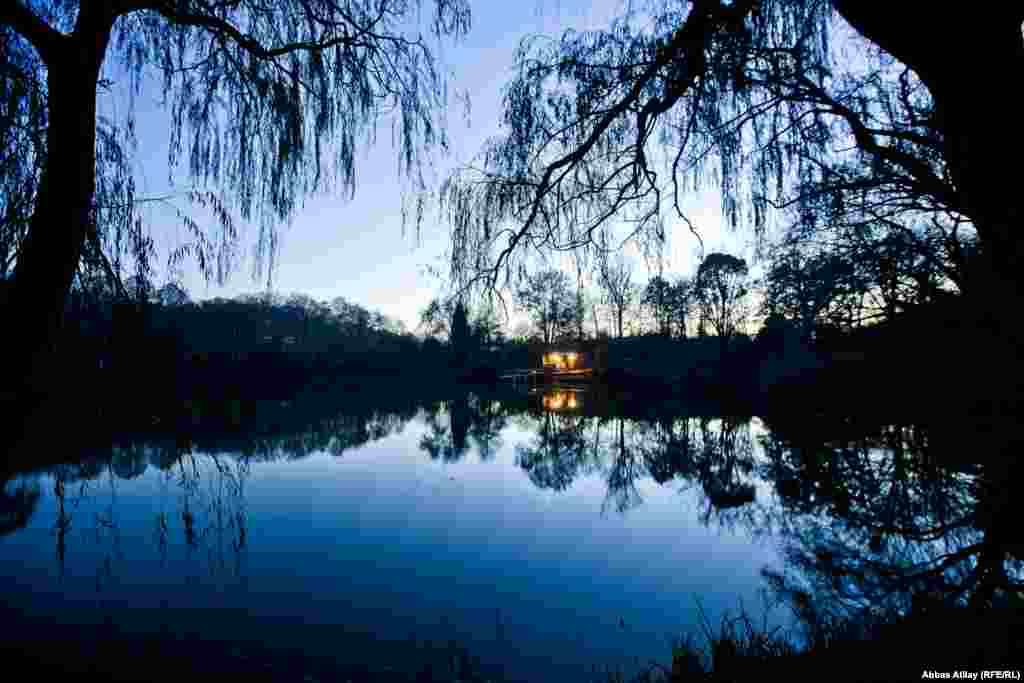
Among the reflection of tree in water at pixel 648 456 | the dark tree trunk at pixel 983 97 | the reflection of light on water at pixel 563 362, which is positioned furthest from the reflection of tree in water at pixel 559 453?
the reflection of light on water at pixel 563 362

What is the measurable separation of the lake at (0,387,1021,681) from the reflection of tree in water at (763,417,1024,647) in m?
0.03

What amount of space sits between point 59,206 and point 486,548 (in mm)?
4626

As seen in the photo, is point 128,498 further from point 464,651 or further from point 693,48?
point 693,48

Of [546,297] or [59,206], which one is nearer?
[59,206]

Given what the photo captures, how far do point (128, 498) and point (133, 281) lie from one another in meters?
7.15

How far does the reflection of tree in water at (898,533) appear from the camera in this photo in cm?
258

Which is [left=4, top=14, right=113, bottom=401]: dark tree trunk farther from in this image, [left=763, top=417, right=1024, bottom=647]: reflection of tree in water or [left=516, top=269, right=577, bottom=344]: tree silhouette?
[left=763, top=417, right=1024, bottom=647]: reflection of tree in water

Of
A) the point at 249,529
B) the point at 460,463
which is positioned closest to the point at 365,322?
the point at 460,463

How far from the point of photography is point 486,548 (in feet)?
15.6

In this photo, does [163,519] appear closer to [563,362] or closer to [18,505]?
[18,505]

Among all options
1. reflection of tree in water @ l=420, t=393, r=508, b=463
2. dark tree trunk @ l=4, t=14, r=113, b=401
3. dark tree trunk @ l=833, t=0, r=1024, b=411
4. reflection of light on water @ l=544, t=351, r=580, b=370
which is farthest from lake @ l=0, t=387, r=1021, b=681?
reflection of light on water @ l=544, t=351, r=580, b=370

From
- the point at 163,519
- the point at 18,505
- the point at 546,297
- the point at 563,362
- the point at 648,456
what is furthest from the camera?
the point at 563,362

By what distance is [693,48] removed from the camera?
1722 mm

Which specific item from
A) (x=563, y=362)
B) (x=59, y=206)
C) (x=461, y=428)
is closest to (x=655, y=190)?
(x=59, y=206)
